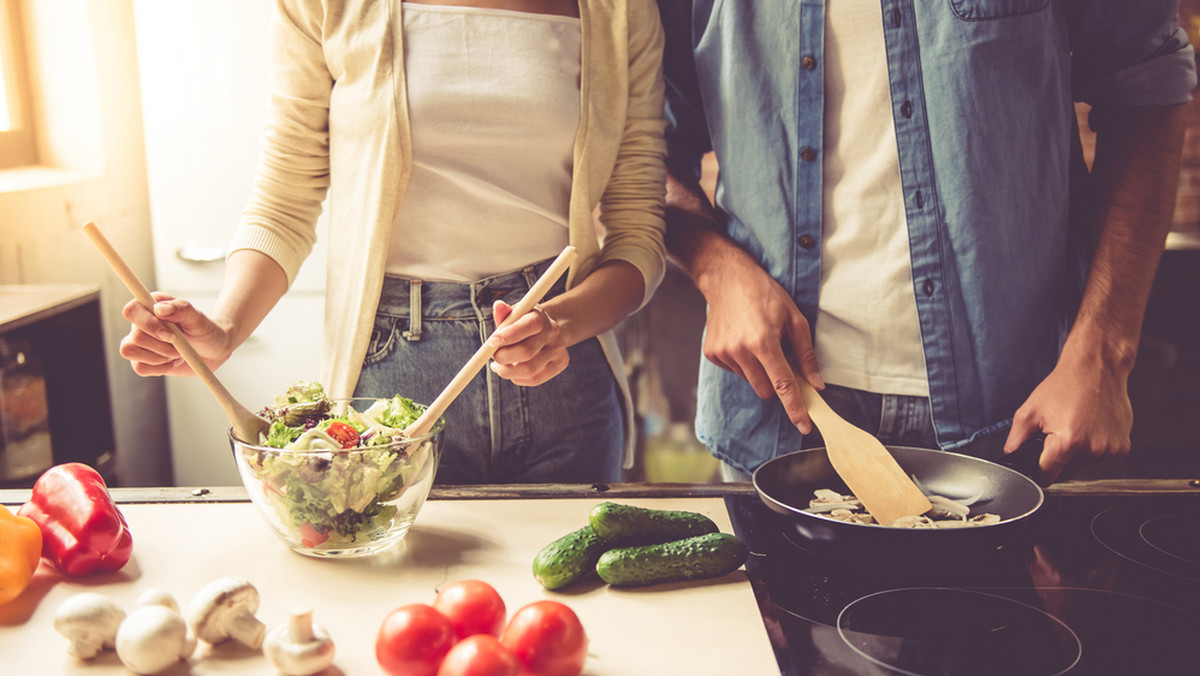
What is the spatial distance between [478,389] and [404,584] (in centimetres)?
41

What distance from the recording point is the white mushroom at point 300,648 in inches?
29.0

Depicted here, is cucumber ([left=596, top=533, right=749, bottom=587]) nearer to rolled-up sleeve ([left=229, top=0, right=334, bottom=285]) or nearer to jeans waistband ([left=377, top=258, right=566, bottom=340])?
jeans waistband ([left=377, top=258, right=566, bottom=340])

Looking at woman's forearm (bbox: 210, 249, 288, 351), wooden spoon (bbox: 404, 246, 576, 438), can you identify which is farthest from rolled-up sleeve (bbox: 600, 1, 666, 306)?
woman's forearm (bbox: 210, 249, 288, 351)

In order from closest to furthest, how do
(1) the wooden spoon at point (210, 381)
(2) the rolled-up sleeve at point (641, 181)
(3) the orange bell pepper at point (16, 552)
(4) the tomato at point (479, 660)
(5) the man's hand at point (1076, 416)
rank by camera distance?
(4) the tomato at point (479, 660), (3) the orange bell pepper at point (16, 552), (1) the wooden spoon at point (210, 381), (5) the man's hand at point (1076, 416), (2) the rolled-up sleeve at point (641, 181)

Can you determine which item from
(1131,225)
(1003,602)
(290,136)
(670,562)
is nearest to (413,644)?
(670,562)

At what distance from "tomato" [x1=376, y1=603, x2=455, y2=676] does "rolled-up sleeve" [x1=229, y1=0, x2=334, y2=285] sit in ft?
2.16

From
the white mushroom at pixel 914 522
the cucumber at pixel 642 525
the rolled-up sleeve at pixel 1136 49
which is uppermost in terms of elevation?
the rolled-up sleeve at pixel 1136 49

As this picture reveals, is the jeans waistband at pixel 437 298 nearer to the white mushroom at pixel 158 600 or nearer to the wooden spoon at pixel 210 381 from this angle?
the wooden spoon at pixel 210 381

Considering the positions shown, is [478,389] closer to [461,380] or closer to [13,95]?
[461,380]

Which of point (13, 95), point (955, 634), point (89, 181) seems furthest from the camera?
point (89, 181)

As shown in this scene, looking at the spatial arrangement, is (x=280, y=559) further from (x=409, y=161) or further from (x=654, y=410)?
(x=654, y=410)

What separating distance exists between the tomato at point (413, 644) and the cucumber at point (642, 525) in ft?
0.79

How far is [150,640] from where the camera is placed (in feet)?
2.41

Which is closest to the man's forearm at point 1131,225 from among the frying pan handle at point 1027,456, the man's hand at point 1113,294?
the man's hand at point 1113,294
